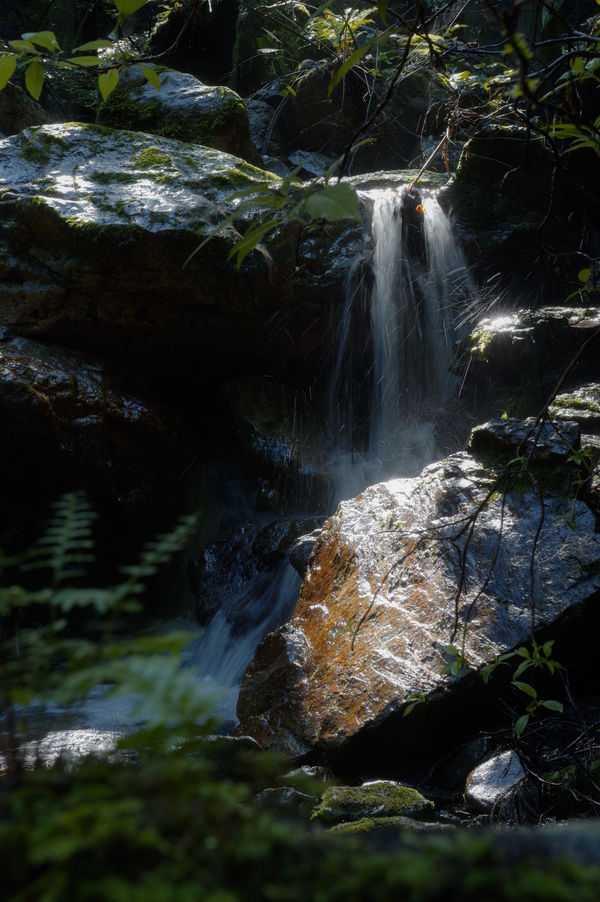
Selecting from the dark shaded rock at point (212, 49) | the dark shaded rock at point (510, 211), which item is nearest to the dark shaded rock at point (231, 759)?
the dark shaded rock at point (510, 211)

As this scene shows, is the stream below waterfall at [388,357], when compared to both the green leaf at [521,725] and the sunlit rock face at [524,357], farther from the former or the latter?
the green leaf at [521,725]

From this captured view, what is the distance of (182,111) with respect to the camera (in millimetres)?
8562

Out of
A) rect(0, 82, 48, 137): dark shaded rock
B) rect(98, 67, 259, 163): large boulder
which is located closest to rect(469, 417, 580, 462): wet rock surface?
rect(98, 67, 259, 163): large boulder

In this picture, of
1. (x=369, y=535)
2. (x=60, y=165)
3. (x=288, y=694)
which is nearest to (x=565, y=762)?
(x=288, y=694)

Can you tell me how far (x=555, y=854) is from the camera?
1.83ft

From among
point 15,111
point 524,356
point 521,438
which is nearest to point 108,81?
point 521,438

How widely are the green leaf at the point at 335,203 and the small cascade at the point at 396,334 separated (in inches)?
232

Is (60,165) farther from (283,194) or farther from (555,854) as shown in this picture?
(555,854)

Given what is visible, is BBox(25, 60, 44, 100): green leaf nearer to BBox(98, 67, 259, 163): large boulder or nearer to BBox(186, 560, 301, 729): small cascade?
BBox(186, 560, 301, 729): small cascade

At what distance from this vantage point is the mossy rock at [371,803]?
2.41m

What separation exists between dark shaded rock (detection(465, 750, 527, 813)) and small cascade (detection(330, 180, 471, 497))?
4.39m

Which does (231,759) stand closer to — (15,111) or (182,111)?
(182,111)

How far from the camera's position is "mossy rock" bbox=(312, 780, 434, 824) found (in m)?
2.41

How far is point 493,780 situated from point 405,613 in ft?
2.99
